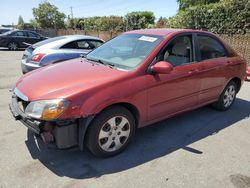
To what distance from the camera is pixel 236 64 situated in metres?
5.40

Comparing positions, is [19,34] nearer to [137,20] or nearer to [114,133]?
[137,20]

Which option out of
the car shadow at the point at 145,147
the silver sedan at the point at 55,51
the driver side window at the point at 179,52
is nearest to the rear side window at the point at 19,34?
the silver sedan at the point at 55,51

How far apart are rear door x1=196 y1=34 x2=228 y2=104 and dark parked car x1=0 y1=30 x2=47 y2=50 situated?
14941mm

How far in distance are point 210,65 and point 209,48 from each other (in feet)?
1.18

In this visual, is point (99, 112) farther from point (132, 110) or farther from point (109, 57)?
point (109, 57)

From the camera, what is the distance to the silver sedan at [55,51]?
23.2 feet

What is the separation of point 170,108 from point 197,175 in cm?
120

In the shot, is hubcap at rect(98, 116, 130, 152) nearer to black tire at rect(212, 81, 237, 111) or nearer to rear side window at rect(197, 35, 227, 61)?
rear side window at rect(197, 35, 227, 61)

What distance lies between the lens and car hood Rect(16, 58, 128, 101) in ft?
10.5

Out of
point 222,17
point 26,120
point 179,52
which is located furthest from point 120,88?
point 222,17

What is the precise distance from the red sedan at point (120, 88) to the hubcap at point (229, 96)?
1.23 feet

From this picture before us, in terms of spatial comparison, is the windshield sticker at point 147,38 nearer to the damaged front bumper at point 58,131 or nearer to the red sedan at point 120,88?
the red sedan at point 120,88

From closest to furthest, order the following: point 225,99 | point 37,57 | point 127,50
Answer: point 127,50
point 225,99
point 37,57

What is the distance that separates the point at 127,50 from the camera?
421cm
